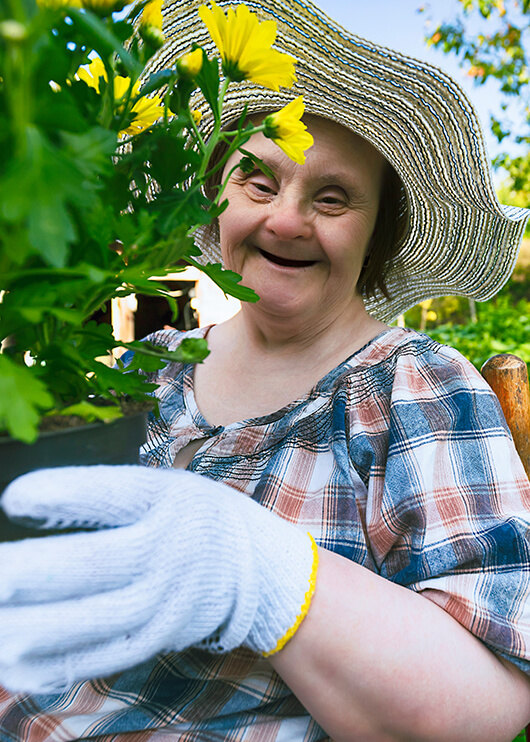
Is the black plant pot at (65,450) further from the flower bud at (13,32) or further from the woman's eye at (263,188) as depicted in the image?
the woman's eye at (263,188)

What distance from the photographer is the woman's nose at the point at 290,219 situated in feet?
3.43

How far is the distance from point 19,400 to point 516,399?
880 mm

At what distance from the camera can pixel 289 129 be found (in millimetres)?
555

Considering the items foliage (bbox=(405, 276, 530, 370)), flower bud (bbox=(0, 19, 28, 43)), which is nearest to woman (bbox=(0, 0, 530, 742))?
flower bud (bbox=(0, 19, 28, 43))

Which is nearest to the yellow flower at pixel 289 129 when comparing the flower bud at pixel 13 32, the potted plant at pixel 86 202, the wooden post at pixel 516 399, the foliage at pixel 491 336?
the potted plant at pixel 86 202

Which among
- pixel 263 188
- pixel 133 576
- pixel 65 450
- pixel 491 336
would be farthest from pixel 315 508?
pixel 491 336

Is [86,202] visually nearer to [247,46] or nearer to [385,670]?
[247,46]

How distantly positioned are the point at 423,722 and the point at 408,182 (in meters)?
0.97

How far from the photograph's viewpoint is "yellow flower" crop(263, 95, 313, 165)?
0.55 meters

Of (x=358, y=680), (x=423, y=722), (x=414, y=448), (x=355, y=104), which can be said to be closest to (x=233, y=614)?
(x=358, y=680)

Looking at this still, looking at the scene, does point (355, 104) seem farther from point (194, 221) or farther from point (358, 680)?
point (358, 680)

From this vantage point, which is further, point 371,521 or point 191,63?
point 371,521

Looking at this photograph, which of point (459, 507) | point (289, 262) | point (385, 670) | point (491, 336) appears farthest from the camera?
point (491, 336)

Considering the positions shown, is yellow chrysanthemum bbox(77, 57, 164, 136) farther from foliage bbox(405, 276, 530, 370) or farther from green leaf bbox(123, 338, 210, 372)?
foliage bbox(405, 276, 530, 370)
